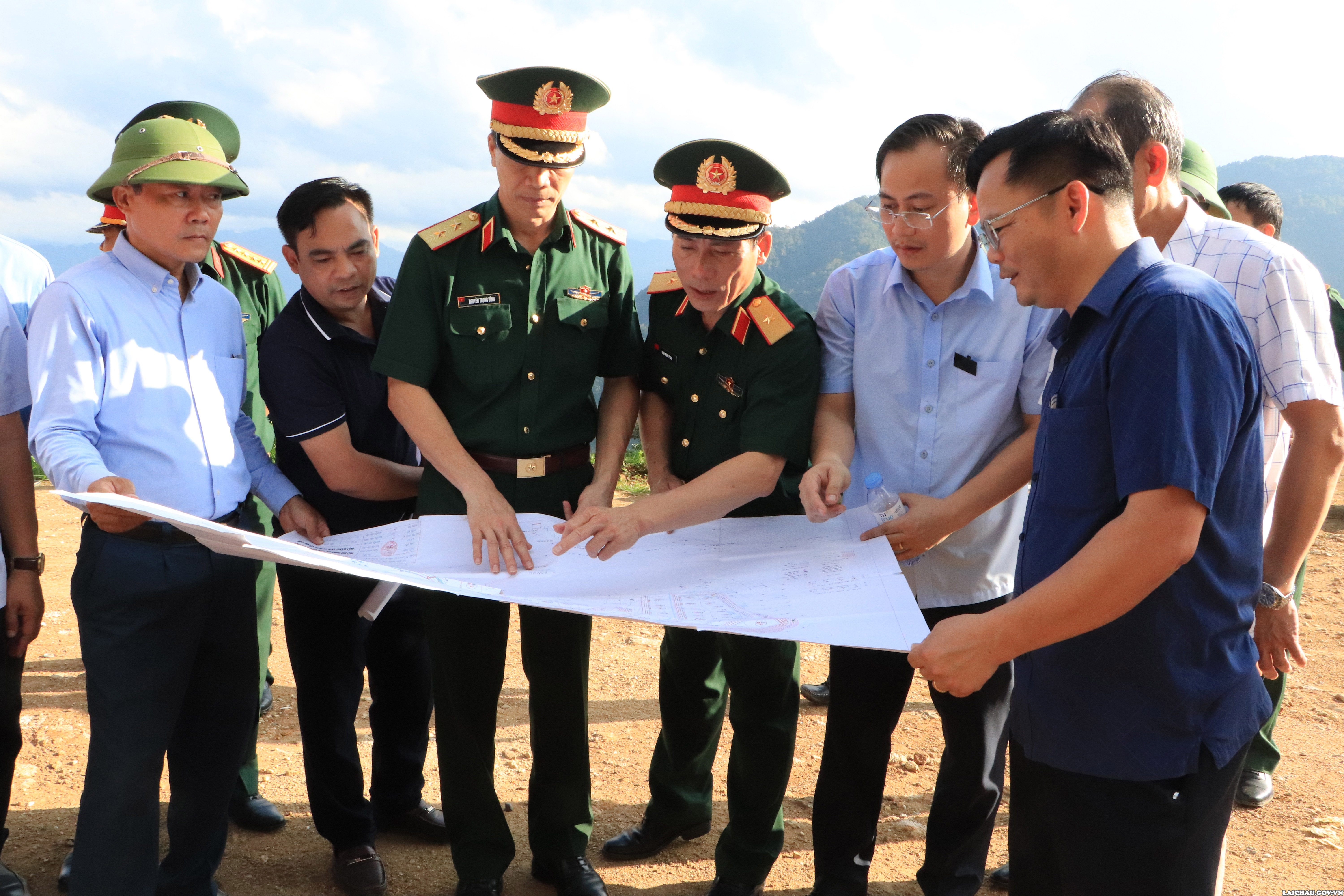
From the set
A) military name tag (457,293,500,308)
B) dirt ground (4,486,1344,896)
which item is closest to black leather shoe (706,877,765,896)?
dirt ground (4,486,1344,896)

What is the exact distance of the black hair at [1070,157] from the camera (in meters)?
1.80

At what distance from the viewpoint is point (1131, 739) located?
5.80 ft

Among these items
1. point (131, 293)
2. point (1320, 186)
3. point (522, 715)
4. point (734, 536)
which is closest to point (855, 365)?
point (734, 536)

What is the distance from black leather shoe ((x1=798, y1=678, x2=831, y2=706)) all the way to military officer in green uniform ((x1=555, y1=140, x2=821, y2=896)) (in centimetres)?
153

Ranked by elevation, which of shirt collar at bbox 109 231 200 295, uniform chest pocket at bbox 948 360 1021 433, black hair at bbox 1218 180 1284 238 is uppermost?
black hair at bbox 1218 180 1284 238

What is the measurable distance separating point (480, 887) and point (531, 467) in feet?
4.25

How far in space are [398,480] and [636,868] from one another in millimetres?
1536

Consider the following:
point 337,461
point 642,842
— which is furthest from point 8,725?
point 642,842

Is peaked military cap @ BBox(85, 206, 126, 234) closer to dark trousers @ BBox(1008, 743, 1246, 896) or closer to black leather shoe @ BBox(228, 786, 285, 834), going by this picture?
black leather shoe @ BBox(228, 786, 285, 834)

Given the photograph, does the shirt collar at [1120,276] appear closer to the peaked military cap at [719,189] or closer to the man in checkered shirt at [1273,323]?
the man in checkered shirt at [1273,323]

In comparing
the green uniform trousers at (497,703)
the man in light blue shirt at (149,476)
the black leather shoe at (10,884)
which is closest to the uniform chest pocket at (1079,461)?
the green uniform trousers at (497,703)

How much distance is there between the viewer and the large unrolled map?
2.06 m

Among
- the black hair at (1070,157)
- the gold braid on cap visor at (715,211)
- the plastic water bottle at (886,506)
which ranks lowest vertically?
the plastic water bottle at (886,506)

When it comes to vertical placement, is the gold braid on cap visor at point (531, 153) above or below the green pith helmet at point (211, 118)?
A: below
